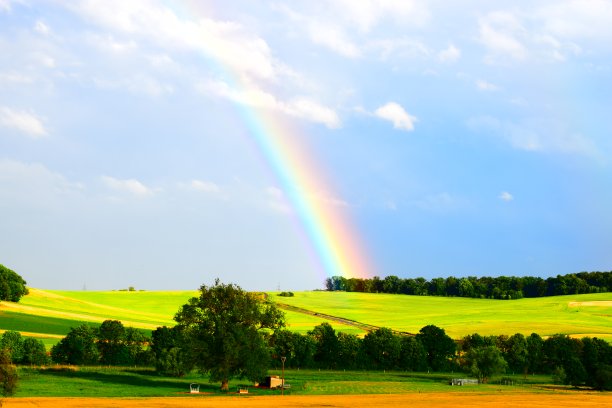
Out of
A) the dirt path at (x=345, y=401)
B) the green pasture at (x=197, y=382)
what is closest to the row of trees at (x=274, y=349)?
the green pasture at (x=197, y=382)

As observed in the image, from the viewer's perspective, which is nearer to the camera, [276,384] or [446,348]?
[276,384]

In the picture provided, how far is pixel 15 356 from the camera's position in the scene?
120m

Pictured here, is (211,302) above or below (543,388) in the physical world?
above

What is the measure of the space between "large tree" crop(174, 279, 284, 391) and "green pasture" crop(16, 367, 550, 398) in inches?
126

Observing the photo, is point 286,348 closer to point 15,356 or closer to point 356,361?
point 356,361

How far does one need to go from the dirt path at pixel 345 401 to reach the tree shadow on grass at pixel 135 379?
12173 millimetres

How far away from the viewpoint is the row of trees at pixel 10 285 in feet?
597

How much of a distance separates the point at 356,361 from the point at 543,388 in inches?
1618

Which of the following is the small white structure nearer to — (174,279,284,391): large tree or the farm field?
the farm field

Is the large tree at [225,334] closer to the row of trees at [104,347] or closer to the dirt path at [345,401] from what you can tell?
the dirt path at [345,401]

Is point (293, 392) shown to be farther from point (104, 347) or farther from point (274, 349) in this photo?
point (104, 347)

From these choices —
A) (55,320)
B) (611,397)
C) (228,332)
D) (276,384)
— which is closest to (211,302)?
(228,332)

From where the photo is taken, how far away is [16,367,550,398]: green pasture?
3558 inches

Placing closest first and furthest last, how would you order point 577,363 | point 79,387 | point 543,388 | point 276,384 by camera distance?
point 79,387, point 276,384, point 543,388, point 577,363
